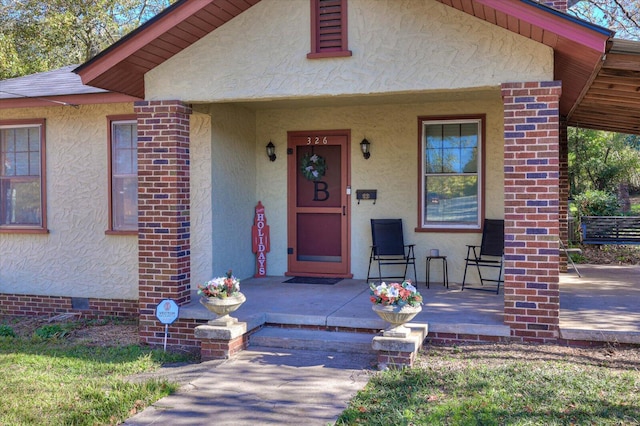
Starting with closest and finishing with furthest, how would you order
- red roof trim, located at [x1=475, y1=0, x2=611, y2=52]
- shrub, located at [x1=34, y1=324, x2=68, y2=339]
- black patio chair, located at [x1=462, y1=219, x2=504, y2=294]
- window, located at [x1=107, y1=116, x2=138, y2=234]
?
red roof trim, located at [x1=475, y1=0, x2=611, y2=52], shrub, located at [x1=34, y1=324, x2=68, y2=339], black patio chair, located at [x1=462, y1=219, x2=504, y2=294], window, located at [x1=107, y1=116, x2=138, y2=234]

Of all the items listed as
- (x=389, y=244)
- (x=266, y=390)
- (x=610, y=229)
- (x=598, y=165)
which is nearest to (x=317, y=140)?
(x=389, y=244)

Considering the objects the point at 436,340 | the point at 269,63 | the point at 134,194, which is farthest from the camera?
the point at 134,194

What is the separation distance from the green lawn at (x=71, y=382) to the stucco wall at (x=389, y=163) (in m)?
3.54

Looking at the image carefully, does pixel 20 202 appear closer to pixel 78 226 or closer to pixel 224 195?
pixel 78 226

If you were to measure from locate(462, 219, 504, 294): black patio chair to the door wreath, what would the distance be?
2.49 metres

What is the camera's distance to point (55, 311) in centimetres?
850

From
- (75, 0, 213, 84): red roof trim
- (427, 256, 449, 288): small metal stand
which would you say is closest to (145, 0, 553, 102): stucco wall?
(75, 0, 213, 84): red roof trim

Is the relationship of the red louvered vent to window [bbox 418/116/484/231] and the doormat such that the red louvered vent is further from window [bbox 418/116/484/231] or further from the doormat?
the doormat

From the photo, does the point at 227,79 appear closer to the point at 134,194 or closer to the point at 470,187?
the point at 134,194

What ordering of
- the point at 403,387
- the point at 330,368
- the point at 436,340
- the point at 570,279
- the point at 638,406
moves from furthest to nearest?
the point at 570,279
the point at 436,340
the point at 330,368
the point at 403,387
the point at 638,406

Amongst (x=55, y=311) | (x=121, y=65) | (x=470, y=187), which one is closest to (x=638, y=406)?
(x=470, y=187)

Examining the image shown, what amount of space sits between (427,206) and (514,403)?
14.9 ft

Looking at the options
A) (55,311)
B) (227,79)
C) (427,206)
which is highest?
(227,79)

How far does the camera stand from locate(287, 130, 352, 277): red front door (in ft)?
29.2
